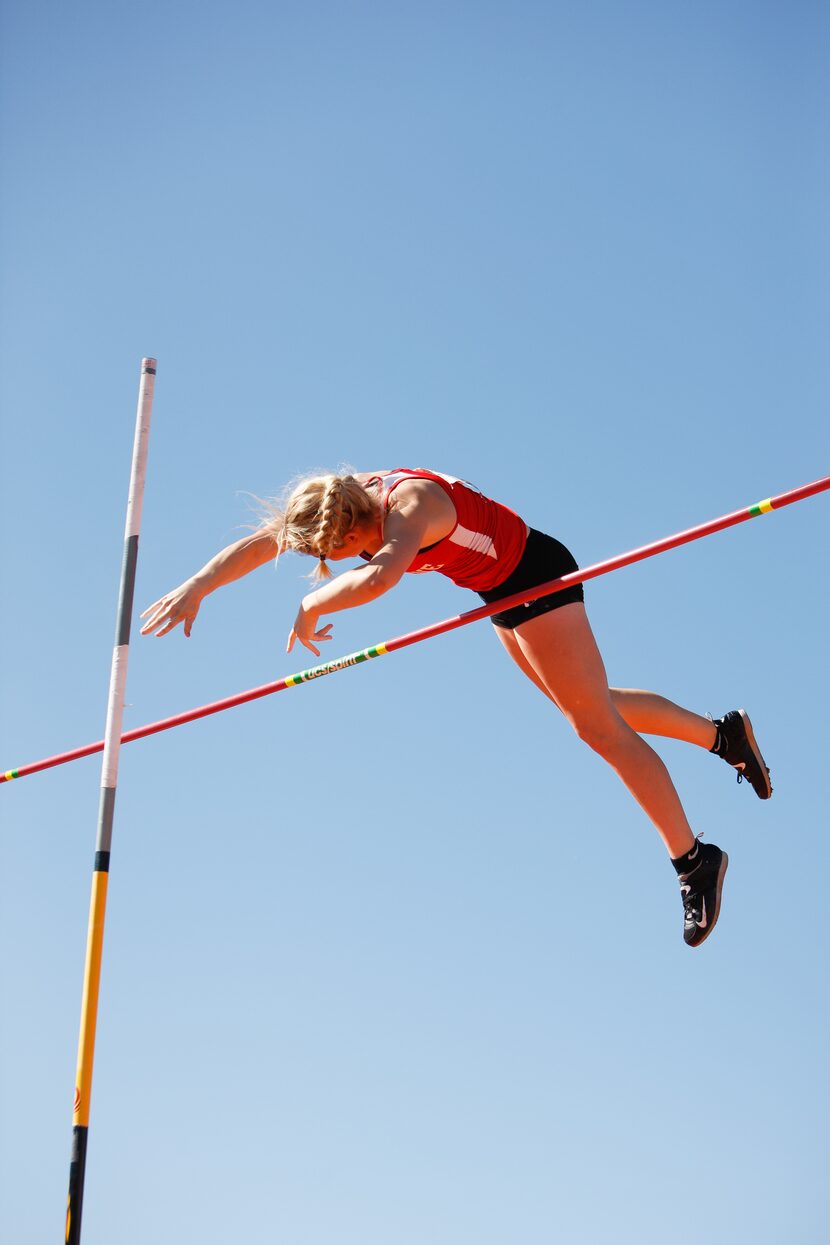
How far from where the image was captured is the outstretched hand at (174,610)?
6047 mm

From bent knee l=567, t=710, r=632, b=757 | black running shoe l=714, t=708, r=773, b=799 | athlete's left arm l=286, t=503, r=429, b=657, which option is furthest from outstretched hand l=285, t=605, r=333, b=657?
black running shoe l=714, t=708, r=773, b=799

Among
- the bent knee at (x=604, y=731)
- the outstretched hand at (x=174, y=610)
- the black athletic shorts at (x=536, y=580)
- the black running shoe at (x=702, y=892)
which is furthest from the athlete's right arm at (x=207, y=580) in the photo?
the black running shoe at (x=702, y=892)

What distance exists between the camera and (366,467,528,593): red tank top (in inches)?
232

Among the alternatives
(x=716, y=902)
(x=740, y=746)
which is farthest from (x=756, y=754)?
(x=716, y=902)

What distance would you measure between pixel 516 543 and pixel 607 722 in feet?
2.71

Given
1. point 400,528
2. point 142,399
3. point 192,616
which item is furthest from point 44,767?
point 400,528

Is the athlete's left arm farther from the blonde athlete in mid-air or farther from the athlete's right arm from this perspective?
the athlete's right arm

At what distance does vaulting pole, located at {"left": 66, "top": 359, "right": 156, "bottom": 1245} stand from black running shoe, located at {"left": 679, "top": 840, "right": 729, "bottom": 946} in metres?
2.41

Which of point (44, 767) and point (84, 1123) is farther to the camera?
point (44, 767)

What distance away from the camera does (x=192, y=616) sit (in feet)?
20.1

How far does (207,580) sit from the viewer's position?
618 centimetres

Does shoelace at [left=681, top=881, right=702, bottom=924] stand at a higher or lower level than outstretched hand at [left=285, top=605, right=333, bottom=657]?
lower

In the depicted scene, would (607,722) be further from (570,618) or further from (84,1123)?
(84,1123)

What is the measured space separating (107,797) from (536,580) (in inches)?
76.7
